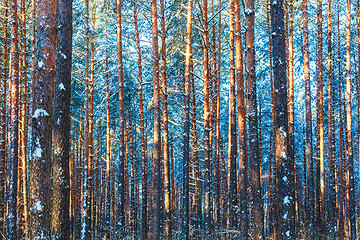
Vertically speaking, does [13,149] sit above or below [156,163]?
above

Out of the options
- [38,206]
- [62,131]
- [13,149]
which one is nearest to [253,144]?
[62,131]

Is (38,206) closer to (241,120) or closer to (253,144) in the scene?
(253,144)

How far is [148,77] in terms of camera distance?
2950cm

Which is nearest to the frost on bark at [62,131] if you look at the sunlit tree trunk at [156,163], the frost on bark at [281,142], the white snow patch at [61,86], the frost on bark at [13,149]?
the white snow patch at [61,86]

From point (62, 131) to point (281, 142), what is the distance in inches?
213

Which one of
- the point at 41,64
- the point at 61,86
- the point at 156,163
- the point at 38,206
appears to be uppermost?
the point at 41,64

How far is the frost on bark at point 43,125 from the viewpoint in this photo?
6.88 m

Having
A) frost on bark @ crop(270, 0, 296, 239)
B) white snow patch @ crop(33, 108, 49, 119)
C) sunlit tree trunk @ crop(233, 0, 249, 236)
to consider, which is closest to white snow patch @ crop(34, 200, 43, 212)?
white snow patch @ crop(33, 108, 49, 119)

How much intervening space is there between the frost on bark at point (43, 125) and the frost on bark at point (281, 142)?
551 cm

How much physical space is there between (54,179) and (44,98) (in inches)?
72.5

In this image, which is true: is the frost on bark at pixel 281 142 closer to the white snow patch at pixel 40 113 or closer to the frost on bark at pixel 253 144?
the frost on bark at pixel 253 144

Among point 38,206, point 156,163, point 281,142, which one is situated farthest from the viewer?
point 156,163

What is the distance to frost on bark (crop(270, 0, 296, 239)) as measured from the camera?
8.89 metres

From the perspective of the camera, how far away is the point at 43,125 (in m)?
7.09
